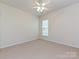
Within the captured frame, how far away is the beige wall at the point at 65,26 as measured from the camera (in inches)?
198

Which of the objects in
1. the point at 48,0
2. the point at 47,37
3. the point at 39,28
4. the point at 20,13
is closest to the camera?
the point at 48,0

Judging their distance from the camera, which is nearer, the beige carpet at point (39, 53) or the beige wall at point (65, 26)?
the beige carpet at point (39, 53)

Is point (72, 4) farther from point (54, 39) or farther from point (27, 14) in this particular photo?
point (27, 14)

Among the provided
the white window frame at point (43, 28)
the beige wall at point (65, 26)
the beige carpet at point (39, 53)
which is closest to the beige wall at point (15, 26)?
the white window frame at point (43, 28)

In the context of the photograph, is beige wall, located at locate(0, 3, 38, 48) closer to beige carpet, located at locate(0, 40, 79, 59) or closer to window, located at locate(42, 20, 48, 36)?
window, located at locate(42, 20, 48, 36)

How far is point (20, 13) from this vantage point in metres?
6.41

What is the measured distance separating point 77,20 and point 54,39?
2.26 metres

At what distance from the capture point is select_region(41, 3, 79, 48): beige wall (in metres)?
5.02

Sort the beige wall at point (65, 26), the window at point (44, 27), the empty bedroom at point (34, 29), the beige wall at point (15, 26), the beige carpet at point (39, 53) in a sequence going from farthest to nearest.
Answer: the window at point (44, 27) < the beige wall at point (15, 26) < the beige wall at point (65, 26) < the empty bedroom at point (34, 29) < the beige carpet at point (39, 53)

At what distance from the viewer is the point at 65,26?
18.6 feet

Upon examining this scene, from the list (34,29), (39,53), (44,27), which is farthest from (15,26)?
(44,27)

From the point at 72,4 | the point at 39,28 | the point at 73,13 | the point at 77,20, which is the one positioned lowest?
the point at 39,28

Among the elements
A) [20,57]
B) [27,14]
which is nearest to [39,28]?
[27,14]

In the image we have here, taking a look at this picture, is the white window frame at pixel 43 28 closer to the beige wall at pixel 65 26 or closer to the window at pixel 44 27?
the window at pixel 44 27
